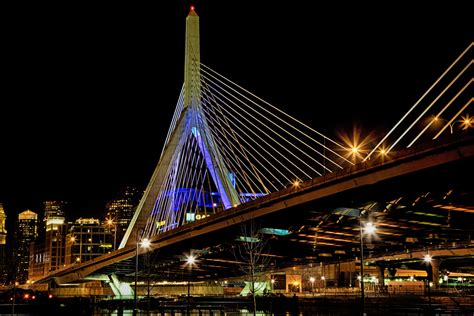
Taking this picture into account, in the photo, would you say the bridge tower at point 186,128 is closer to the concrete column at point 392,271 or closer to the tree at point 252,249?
the tree at point 252,249

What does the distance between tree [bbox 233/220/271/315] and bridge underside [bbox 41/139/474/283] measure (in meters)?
0.40

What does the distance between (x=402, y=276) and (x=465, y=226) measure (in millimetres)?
80323

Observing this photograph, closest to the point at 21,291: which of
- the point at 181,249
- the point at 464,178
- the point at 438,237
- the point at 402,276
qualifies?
the point at 181,249

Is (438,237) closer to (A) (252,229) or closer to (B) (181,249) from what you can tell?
(A) (252,229)

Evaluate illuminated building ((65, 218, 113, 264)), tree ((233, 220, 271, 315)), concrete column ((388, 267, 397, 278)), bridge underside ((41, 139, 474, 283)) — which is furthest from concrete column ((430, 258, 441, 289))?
illuminated building ((65, 218, 113, 264))

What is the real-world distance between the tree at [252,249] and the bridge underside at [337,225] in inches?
15.9

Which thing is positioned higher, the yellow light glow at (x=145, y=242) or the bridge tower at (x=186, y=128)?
the bridge tower at (x=186, y=128)

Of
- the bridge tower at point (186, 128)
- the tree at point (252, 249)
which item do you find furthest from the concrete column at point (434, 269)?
the bridge tower at point (186, 128)

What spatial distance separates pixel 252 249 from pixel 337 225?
9.08 meters

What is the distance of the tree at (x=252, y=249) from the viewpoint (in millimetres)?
41594

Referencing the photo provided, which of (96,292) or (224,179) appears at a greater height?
(224,179)

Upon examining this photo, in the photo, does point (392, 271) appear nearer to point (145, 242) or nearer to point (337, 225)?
point (145, 242)

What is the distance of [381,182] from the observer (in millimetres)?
28719

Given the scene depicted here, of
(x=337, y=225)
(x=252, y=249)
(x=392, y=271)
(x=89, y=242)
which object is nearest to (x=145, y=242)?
(x=252, y=249)
